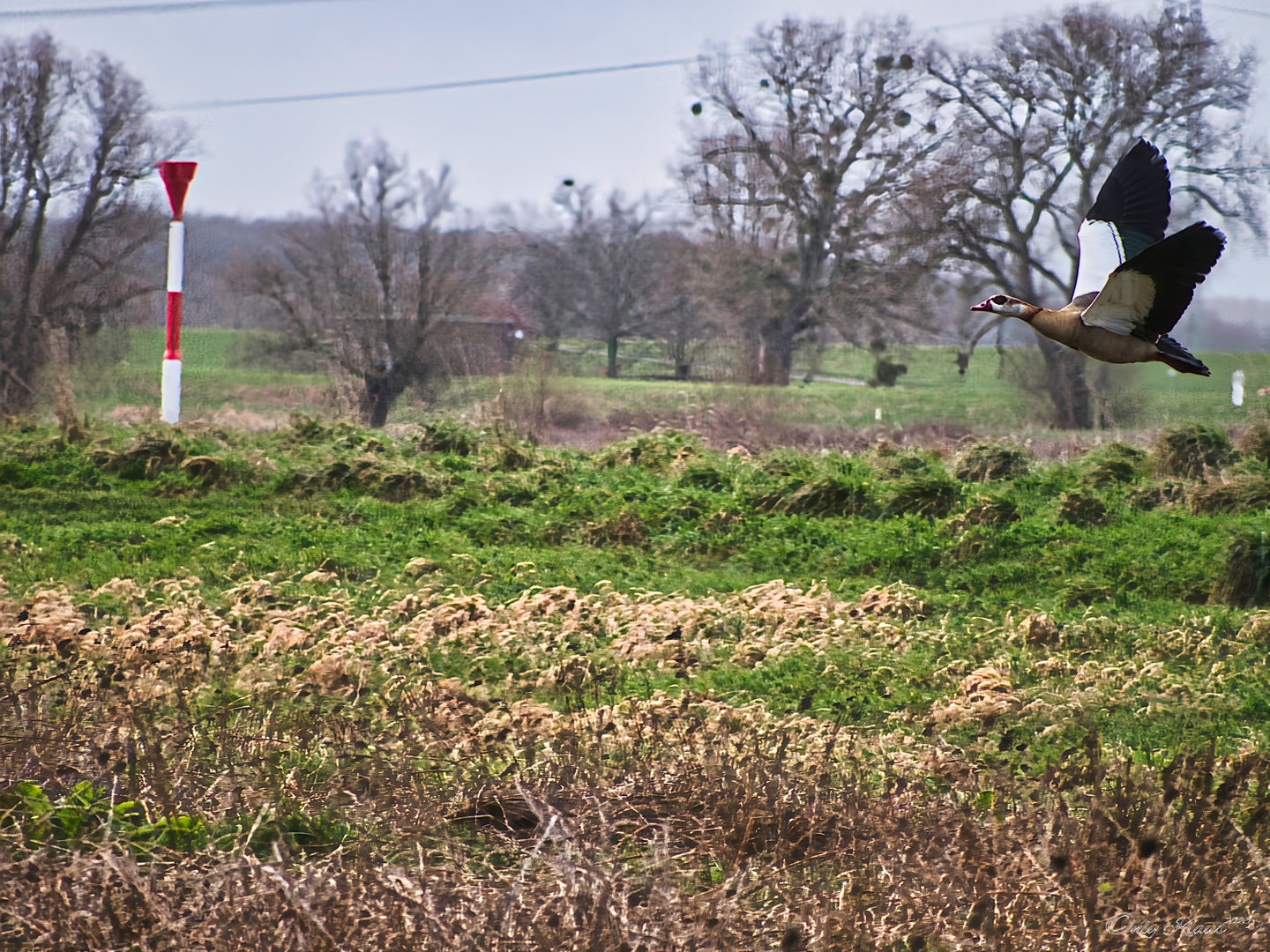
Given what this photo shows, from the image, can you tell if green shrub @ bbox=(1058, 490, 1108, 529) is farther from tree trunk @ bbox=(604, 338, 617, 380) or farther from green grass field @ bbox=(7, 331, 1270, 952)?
tree trunk @ bbox=(604, 338, 617, 380)

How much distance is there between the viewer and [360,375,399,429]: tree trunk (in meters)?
14.7

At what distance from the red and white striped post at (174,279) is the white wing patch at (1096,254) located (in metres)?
11.4

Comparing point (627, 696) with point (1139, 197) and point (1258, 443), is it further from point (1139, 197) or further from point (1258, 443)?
point (1258, 443)

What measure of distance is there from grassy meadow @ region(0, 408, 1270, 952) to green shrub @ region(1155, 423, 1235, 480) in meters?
0.05

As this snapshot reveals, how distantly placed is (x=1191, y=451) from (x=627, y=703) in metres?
7.96

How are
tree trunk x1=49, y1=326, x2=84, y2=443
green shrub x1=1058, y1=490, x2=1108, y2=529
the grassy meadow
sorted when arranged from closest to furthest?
the grassy meadow
green shrub x1=1058, y1=490, x2=1108, y2=529
tree trunk x1=49, y1=326, x2=84, y2=443

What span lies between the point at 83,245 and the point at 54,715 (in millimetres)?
12629

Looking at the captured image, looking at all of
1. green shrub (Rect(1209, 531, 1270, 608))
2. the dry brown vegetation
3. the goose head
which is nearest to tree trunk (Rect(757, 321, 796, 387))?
green shrub (Rect(1209, 531, 1270, 608))

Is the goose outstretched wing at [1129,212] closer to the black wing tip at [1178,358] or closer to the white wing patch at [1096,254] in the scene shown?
the white wing patch at [1096,254]

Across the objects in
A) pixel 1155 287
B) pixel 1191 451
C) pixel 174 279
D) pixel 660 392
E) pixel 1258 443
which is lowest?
pixel 1191 451

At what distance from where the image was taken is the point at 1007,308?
62.8 inches

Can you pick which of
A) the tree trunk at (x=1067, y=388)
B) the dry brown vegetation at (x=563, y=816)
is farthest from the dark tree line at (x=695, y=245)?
the dry brown vegetation at (x=563, y=816)

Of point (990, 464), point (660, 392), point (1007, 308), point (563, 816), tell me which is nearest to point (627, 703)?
point (563, 816)

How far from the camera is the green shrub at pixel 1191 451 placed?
1066 centimetres
